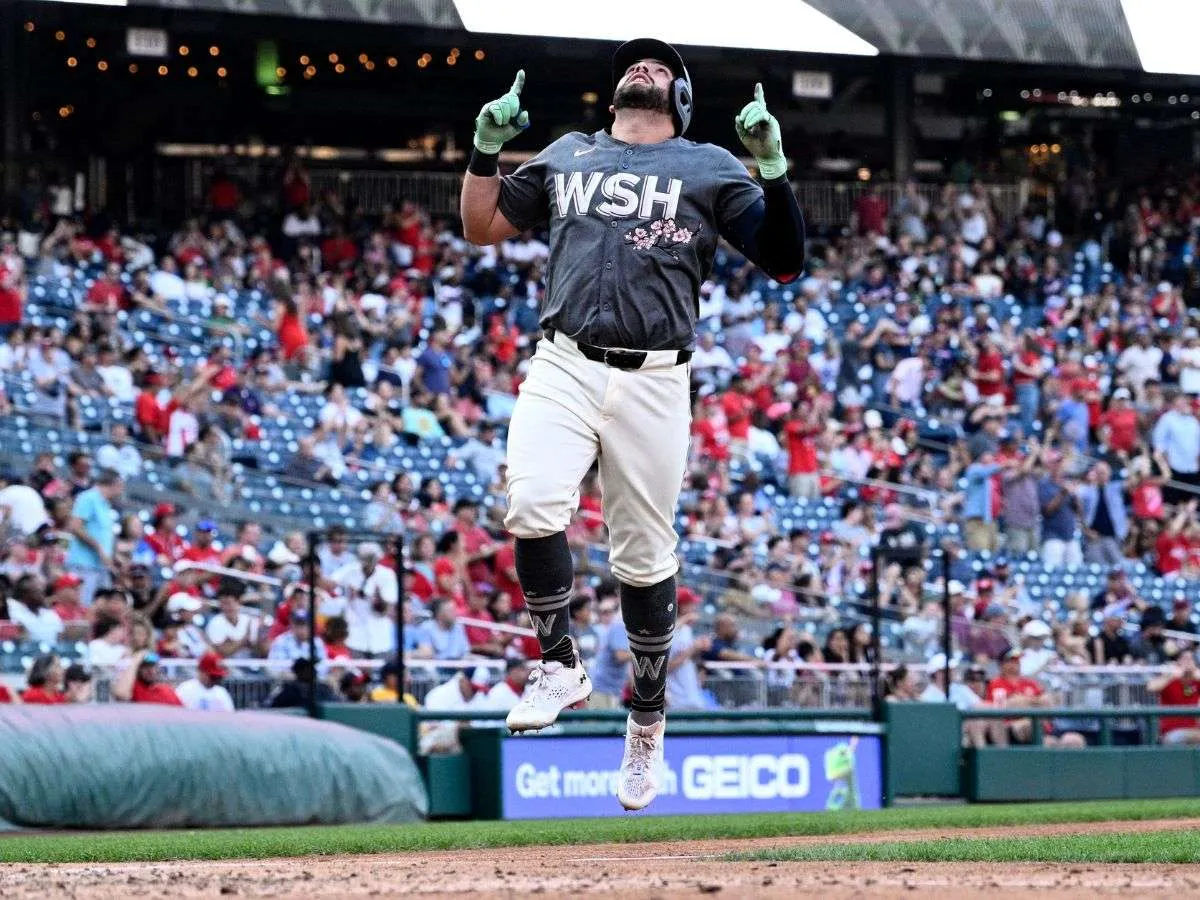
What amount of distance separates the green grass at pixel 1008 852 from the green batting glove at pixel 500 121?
252cm

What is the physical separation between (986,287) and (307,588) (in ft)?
46.9

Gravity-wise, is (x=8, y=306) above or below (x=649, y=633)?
above

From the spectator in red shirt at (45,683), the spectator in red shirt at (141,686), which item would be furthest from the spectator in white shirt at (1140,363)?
the spectator in red shirt at (45,683)

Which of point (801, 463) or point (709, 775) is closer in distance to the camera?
point (709, 775)

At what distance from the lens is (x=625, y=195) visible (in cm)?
652

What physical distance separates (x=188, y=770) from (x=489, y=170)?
20.3ft

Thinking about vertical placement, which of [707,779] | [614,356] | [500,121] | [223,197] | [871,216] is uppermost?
[871,216]

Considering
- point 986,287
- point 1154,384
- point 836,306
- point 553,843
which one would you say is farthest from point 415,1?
point 553,843

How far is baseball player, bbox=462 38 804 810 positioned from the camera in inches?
255

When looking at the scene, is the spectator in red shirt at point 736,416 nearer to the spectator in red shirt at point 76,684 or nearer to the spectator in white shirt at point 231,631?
the spectator in white shirt at point 231,631

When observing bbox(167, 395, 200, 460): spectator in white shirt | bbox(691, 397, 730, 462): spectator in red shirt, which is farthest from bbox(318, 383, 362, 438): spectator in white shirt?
bbox(691, 397, 730, 462): spectator in red shirt

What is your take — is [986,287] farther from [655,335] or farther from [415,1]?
[655,335]

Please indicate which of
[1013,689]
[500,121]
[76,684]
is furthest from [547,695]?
[1013,689]

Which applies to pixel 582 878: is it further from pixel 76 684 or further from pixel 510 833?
pixel 76 684
